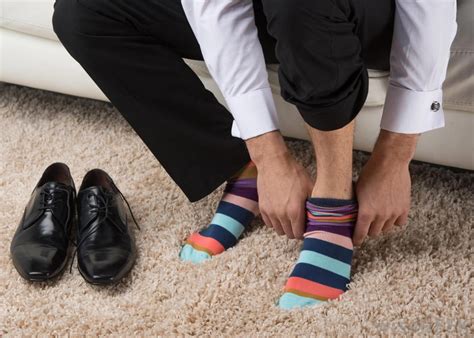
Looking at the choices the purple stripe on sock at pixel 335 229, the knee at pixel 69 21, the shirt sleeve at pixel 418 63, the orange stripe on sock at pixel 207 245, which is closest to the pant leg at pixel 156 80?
the knee at pixel 69 21

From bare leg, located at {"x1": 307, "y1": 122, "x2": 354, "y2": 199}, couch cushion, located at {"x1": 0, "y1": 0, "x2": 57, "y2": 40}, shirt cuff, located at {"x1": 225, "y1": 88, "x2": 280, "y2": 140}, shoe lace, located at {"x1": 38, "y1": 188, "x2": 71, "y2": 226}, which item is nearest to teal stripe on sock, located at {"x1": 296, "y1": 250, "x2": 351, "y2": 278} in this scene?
bare leg, located at {"x1": 307, "y1": 122, "x2": 354, "y2": 199}

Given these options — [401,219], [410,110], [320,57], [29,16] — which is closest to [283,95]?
[320,57]

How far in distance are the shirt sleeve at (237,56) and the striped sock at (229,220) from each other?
20 cm

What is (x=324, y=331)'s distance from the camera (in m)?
1.17

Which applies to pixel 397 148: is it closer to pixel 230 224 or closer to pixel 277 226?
pixel 277 226

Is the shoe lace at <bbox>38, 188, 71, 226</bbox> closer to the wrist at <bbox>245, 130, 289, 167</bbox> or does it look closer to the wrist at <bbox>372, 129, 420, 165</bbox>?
the wrist at <bbox>245, 130, 289, 167</bbox>

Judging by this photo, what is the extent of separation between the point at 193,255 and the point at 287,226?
7.7 inches

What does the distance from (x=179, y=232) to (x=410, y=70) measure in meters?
0.53

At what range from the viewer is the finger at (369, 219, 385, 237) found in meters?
1.25

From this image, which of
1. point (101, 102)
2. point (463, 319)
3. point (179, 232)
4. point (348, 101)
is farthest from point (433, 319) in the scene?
point (101, 102)

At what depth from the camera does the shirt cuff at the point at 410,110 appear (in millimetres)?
1179

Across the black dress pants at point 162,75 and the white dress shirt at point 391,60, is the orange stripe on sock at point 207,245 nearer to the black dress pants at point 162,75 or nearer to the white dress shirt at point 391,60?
the black dress pants at point 162,75

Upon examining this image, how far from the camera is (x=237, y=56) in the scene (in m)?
1.20

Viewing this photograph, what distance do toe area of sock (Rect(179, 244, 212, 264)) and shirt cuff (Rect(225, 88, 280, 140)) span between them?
0.83 ft
